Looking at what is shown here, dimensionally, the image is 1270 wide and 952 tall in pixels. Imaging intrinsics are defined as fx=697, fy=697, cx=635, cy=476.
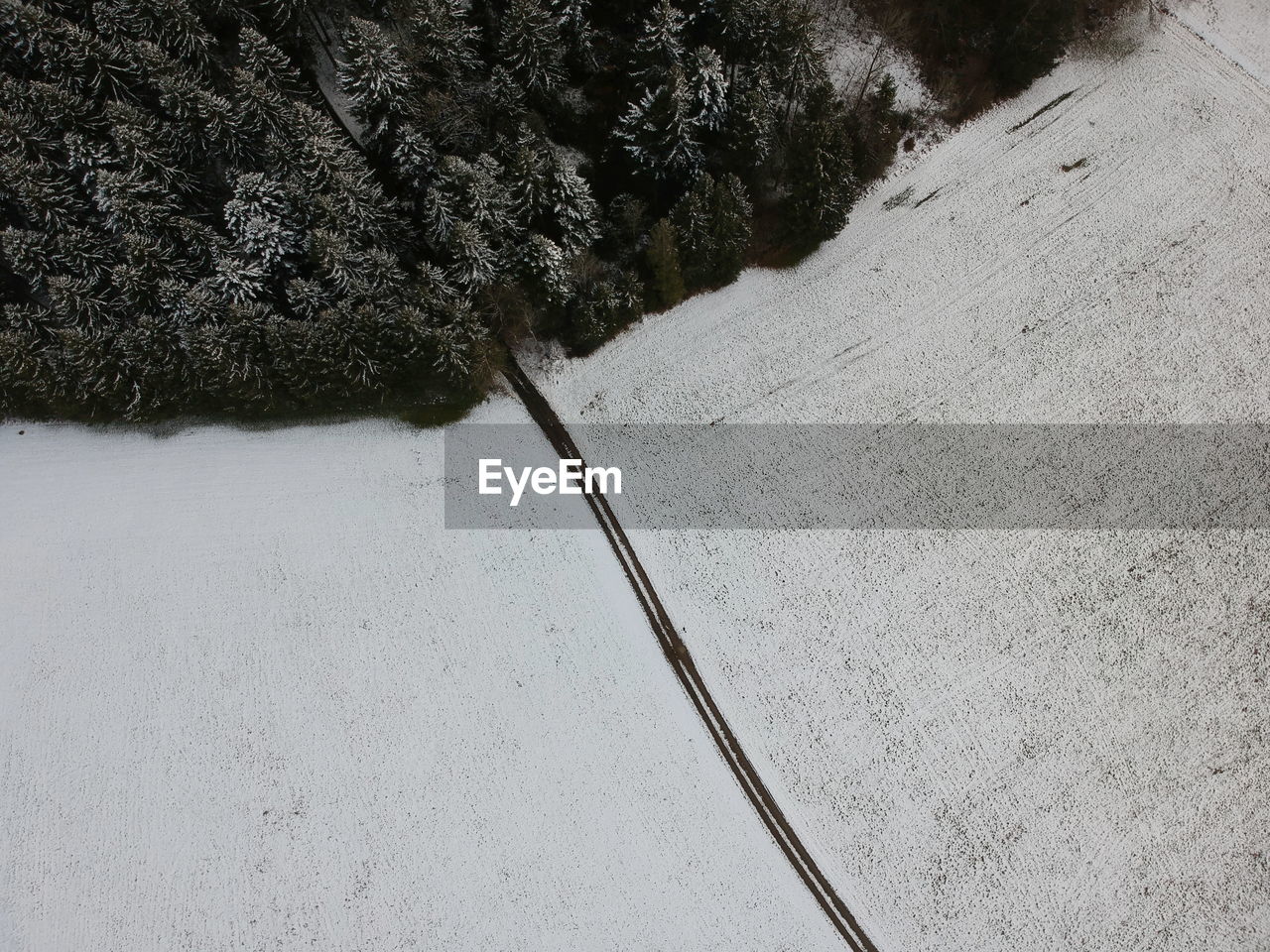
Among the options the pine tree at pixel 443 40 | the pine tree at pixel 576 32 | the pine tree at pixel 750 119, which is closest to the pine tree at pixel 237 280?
the pine tree at pixel 443 40

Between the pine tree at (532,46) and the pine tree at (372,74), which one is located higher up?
the pine tree at (532,46)

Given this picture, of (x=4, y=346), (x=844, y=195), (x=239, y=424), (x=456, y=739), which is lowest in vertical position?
(x=456, y=739)

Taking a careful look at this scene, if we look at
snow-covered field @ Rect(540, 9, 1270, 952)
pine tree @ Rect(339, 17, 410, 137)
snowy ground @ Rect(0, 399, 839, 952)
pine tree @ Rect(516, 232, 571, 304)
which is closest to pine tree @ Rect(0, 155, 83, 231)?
snowy ground @ Rect(0, 399, 839, 952)

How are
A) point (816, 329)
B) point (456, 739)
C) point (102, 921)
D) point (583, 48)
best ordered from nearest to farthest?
point (102, 921), point (456, 739), point (583, 48), point (816, 329)

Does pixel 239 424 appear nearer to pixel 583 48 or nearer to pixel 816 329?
pixel 583 48

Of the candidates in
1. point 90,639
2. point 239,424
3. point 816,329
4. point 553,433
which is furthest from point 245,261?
point 816,329

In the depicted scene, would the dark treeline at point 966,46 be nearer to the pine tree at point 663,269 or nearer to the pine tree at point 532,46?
the pine tree at point 663,269
